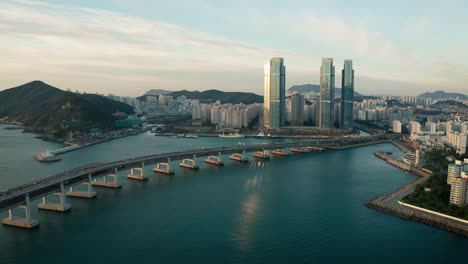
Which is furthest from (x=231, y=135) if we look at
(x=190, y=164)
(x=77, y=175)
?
(x=77, y=175)

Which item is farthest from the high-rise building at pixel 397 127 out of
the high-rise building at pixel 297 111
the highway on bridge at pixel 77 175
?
the highway on bridge at pixel 77 175

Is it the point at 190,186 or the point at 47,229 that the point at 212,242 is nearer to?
the point at 47,229

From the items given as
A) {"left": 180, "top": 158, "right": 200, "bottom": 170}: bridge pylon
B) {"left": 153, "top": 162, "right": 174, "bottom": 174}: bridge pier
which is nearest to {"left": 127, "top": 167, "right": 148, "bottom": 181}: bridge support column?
{"left": 153, "top": 162, "right": 174, "bottom": 174}: bridge pier

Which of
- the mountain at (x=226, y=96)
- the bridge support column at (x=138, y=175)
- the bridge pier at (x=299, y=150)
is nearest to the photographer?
the bridge support column at (x=138, y=175)

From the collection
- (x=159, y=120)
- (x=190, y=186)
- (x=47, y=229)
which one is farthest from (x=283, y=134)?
(x=47, y=229)

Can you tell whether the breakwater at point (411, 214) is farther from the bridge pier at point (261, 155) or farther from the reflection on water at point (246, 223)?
the bridge pier at point (261, 155)

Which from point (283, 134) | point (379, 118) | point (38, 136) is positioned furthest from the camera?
point (379, 118)
